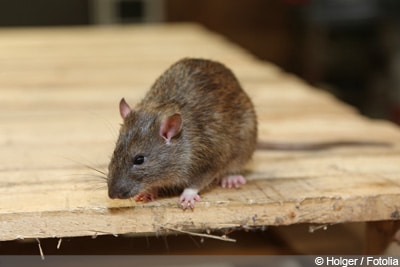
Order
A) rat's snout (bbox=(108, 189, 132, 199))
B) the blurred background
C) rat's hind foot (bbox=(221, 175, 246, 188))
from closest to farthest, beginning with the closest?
rat's snout (bbox=(108, 189, 132, 199)) → rat's hind foot (bbox=(221, 175, 246, 188)) → the blurred background

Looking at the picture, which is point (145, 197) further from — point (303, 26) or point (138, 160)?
point (303, 26)

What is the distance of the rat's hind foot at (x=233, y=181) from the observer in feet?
7.02

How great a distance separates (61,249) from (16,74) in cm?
155

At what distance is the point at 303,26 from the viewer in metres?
7.12

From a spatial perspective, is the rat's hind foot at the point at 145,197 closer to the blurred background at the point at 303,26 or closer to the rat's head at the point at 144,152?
the rat's head at the point at 144,152

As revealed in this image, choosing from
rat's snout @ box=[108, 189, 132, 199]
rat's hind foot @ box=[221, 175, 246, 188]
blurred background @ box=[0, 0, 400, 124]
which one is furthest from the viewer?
blurred background @ box=[0, 0, 400, 124]

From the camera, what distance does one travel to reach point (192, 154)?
2061mm

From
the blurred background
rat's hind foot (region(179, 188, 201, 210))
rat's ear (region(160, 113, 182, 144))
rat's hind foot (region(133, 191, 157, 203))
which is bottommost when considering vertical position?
the blurred background

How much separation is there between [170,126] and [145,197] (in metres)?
0.20

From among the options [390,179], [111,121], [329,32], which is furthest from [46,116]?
[329,32]

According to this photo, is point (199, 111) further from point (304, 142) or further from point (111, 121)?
point (111, 121)

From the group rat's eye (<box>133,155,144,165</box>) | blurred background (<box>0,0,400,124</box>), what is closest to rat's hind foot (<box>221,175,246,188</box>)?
rat's eye (<box>133,155,144,165</box>)

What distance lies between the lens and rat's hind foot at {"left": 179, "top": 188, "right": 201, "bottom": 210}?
6.34 feet

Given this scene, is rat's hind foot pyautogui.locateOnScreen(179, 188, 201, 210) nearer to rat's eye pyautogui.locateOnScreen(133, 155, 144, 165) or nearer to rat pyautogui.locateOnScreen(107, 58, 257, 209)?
rat pyautogui.locateOnScreen(107, 58, 257, 209)
